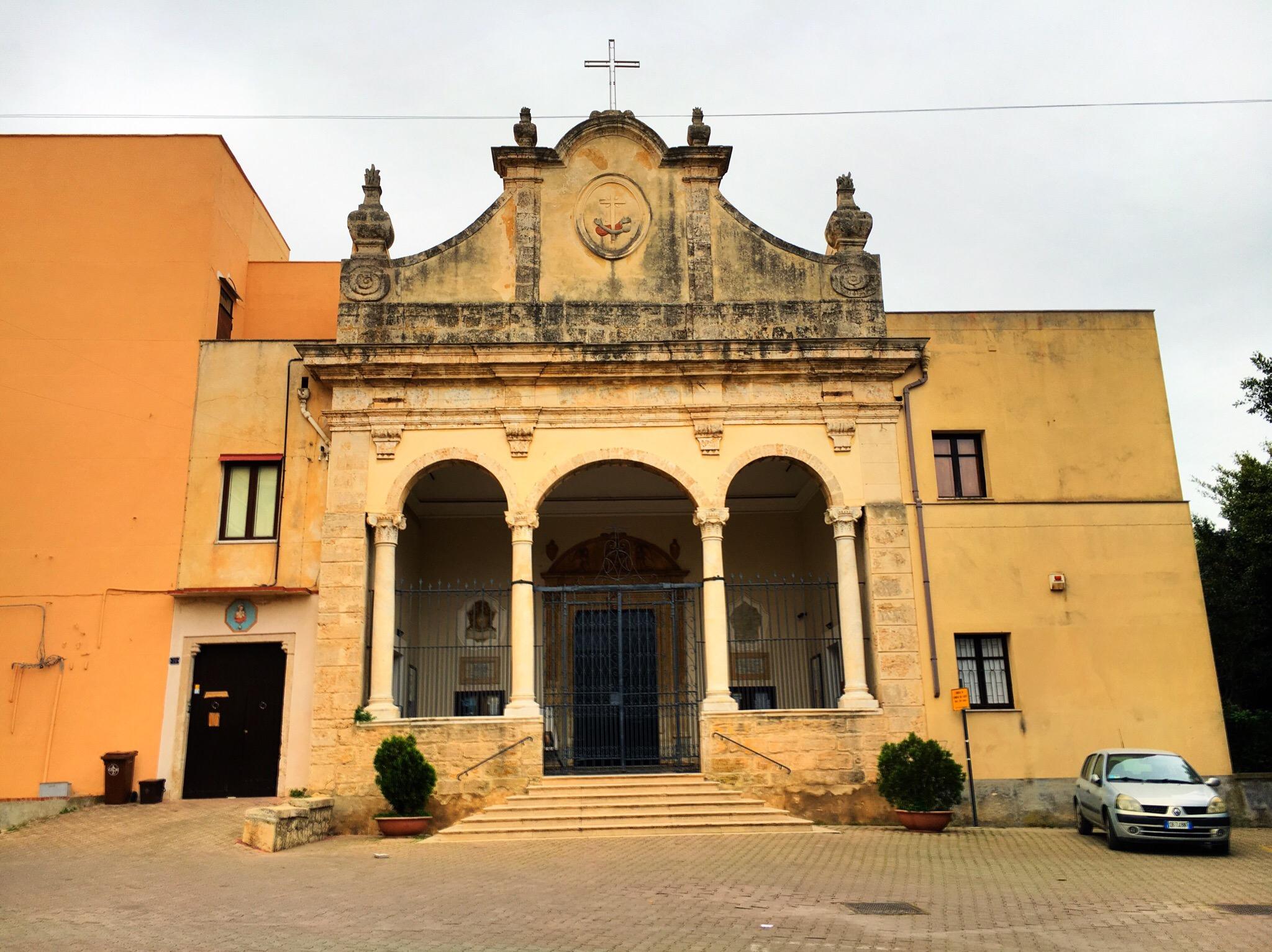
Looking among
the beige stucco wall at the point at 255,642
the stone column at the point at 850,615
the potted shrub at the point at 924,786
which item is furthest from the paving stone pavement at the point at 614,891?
the stone column at the point at 850,615

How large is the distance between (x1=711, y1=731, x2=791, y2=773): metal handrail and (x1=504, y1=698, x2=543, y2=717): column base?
8.52ft

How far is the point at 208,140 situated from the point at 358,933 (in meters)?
14.9

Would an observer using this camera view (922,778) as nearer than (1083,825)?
Yes

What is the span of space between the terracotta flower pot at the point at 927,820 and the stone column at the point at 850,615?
173 centimetres

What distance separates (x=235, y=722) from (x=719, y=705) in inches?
288

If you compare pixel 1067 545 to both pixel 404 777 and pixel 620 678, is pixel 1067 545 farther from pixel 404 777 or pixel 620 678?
pixel 404 777

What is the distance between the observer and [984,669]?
16.5m

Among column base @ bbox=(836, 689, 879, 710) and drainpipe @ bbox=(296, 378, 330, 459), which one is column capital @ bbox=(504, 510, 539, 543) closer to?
drainpipe @ bbox=(296, 378, 330, 459)

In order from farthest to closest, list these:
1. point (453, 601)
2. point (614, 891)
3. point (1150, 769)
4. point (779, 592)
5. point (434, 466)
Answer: point (779, 592), point (453, 601), point (434, 466), point (1150, 769), point (614, 891)

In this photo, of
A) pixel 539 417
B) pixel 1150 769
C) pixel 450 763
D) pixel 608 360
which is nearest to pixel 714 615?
pixel 539 417

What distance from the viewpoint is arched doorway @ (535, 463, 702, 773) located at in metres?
17.1

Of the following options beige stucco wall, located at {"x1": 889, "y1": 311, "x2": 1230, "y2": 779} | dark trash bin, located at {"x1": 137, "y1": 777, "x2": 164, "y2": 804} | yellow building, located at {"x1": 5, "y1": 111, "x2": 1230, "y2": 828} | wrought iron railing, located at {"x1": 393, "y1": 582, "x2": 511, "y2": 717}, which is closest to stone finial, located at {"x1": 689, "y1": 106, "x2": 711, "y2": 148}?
yellow building, located at {"x1": 5, "y1": 111, "x2": 1230, "y2": 828}

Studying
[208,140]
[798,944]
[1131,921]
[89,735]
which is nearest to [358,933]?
[798,944]

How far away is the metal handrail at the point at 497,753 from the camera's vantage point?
15375 millimetres
